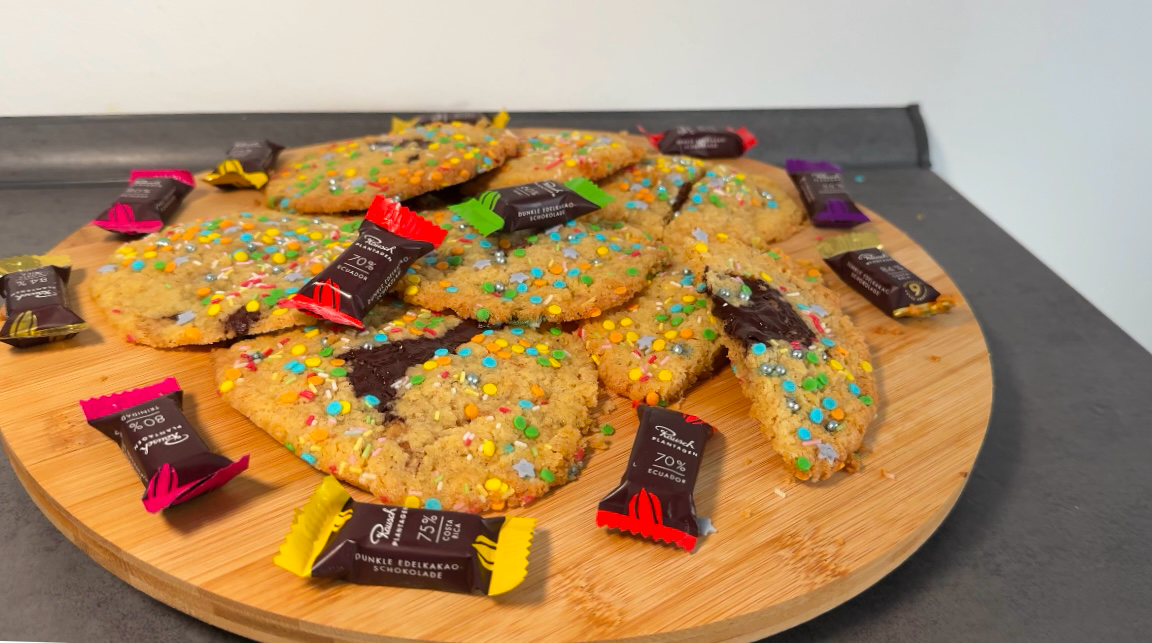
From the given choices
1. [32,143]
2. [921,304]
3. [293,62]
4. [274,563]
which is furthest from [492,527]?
[32,143]

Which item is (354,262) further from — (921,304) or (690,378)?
(921,304)

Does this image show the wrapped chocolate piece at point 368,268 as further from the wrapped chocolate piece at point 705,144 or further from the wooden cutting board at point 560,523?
the wrapped chocolate piece at point 705,144

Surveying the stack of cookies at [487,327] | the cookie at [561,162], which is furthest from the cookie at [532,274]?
the cookie at [561,162]

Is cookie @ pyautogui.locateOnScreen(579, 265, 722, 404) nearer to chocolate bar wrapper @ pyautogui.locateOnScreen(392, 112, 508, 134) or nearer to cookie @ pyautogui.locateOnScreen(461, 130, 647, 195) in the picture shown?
cookie @ pyautogui.locateOnScreen(461, 130, 647, 195)

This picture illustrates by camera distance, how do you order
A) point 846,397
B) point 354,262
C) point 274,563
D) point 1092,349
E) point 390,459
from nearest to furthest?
point 274,563, point 390,459, point 846,397, point 354,262, point 1092,349

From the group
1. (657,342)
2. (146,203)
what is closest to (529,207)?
(657,342)
